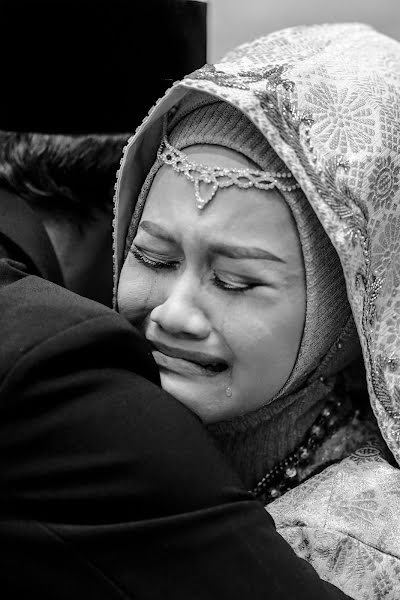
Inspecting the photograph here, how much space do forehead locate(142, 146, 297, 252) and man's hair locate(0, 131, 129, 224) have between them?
20.8 inches

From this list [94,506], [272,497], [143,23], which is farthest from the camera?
[143,23]

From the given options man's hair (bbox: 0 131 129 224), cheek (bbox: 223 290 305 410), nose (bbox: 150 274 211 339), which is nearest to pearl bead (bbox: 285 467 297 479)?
cheek (bbox: 223 290 305 410)

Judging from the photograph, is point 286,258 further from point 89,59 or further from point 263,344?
point 89,59

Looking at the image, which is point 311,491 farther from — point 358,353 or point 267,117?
point 267,117

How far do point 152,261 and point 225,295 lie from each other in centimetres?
13

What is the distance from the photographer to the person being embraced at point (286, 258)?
1156mm

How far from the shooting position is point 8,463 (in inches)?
33.9

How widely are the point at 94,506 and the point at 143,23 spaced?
1107mm

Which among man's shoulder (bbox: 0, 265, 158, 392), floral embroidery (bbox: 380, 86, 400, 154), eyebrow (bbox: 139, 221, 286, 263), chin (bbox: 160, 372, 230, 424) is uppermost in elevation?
floral embroidery (bbox: 380, 86, 400, 154)

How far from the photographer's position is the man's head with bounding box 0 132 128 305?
1.66 meters

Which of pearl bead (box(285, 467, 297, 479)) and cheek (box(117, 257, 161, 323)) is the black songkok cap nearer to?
cheek (box(117, 257, 161, 323))

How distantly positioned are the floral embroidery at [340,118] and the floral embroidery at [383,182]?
4cm

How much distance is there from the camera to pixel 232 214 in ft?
3.82

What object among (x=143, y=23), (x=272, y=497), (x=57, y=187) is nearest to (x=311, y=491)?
(x=272, y=497)
